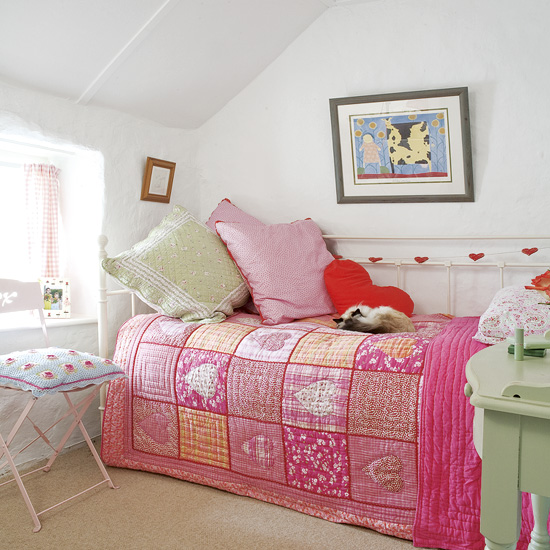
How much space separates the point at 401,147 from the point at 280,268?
86 centimetres

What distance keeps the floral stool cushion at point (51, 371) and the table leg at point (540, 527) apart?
148cm

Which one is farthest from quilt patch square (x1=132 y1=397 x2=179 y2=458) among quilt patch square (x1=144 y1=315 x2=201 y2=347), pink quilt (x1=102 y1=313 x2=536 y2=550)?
quilt patch square (x1=144 y1=315 x2=201 y2=347)

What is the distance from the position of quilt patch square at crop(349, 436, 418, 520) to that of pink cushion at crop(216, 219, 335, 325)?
0.82 meters

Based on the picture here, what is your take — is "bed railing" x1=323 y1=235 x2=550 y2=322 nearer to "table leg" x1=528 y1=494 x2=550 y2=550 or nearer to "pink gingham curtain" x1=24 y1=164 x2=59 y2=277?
"pink gingham curtain" x1=24 y1=164 x2=59 y2=277

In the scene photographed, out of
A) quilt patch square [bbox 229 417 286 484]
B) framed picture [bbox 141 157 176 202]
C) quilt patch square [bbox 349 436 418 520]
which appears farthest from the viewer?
framed picture [bbox 141 157 176 202]

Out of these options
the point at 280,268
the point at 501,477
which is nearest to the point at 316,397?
the point at 280,268

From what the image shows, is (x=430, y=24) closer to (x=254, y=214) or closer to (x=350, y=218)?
(x=350, y=218)

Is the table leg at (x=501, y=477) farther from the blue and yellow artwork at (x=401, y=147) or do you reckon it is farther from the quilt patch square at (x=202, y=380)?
the blue and yellow artwork at (x=401, y=147)

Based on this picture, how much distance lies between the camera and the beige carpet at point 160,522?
1893 millimetres

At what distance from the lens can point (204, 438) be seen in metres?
2.29

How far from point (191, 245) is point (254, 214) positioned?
72 centimetres

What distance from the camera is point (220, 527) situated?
200cm

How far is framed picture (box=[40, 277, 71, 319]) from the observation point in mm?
2875

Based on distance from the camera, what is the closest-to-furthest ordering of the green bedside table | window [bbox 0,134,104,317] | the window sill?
the green bedside table
the window sill
window [bbox 0,134,104,317]
